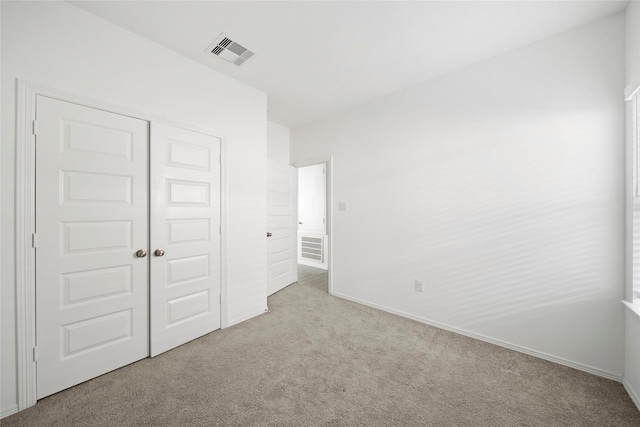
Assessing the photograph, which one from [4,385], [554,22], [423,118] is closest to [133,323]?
[4,385]

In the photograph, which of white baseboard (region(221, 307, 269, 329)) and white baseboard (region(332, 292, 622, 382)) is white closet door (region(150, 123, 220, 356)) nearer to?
white baseboard (region(221, 307, 269, 329))

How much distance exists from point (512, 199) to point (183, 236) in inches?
125

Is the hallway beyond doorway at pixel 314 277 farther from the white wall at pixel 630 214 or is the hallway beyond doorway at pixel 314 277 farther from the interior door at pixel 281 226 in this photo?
the white wall at pixel 630 214

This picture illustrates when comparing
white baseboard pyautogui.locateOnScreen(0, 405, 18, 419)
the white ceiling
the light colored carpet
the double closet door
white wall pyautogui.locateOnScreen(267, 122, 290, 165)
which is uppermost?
the white ceiling

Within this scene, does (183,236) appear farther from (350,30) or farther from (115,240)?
(350,30)

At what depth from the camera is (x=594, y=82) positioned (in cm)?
195

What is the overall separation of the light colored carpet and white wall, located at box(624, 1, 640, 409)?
16cm

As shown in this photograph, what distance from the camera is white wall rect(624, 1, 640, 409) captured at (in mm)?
1658

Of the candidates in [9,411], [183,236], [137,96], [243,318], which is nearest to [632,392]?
[243,318]

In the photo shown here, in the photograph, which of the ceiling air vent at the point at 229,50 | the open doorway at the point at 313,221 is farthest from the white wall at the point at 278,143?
the ceiling air vent at the point at 229,50

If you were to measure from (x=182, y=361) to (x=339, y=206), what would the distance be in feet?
8.48

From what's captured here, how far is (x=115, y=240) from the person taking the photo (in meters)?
1.97

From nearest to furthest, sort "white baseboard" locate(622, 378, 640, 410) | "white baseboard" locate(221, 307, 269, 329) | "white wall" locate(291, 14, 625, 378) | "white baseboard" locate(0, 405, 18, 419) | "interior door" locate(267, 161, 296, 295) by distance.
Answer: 1. "white baseboard" locate(0, 405, 18, 419)
2. "white baseboard" locate(622, 378, 640, 410)
3. "white wall" locate(291, 14, 625, 378)
4. "white baseboard" locate(221, 307, 269, 329)
5. "interior door" locate(267, 161, 296, 295)

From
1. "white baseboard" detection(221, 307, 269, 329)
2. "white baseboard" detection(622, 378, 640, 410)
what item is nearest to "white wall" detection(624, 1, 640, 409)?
"white baseboard" detection(622, 378, 640, 410)
